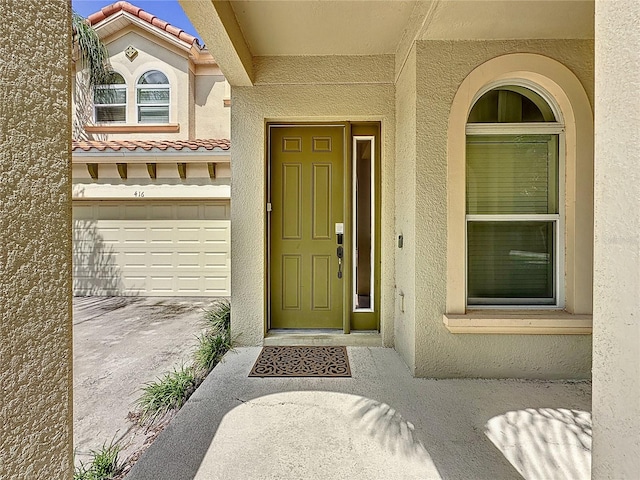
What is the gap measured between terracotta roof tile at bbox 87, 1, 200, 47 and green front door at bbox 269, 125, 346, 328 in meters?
5.41

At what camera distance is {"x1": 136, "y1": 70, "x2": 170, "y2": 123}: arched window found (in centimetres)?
819

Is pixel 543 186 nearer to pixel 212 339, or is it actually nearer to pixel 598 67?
pixel 598 67

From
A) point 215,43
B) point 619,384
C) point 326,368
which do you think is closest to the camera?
point 619,384

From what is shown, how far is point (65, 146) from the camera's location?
1.04 metres

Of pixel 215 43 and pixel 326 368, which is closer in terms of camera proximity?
pixel 215 43

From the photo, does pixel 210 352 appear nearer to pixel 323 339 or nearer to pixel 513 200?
pixel 323 339

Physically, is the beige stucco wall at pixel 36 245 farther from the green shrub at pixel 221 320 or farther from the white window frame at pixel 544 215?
the green shrub at pixel 221 320

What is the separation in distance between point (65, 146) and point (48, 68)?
212 millimetres

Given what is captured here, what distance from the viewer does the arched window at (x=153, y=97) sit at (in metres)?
8.19

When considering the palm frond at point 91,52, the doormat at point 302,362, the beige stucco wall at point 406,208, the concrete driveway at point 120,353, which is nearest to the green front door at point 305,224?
the doormat at point 302,362

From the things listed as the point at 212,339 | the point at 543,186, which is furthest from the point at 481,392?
the point at 212,339

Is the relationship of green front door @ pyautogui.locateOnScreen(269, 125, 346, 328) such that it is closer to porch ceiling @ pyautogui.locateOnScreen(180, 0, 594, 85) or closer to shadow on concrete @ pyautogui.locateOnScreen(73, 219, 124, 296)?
porch ceiling @ pyautogui.locateOnScreen(180, 0, 594, 85)

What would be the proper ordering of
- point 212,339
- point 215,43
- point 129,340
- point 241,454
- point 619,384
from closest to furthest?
1. point 619,384
2. point 241,454
3. point 215,43
4. point 212,339
5. point 129,340

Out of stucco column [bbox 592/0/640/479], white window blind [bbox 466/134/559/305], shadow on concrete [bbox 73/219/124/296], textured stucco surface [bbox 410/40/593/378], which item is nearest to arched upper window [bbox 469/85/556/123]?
white window blind [bbox 466/134/559/305]
